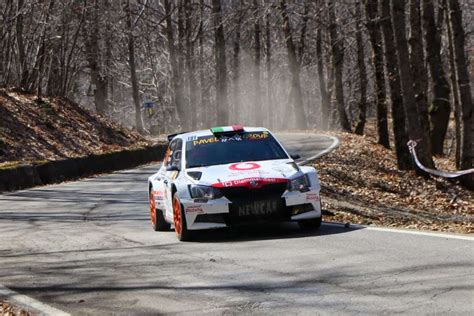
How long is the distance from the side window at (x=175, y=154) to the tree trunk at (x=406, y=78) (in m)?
10.5

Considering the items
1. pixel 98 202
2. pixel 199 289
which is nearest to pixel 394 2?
pixel 98 202

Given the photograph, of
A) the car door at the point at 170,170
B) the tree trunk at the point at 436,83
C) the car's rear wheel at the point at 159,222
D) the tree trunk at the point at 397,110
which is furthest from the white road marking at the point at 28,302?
the tree trunk at the point at 436,83

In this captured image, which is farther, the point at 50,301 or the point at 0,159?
the point at 0,159

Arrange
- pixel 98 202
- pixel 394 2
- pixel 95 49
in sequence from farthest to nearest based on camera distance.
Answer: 1. pixel 95 49
2. pixel 394 2
3. pixel 98 202

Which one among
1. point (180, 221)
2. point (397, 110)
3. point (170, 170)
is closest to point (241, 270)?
point (180, 221)

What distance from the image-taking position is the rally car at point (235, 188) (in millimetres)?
11516

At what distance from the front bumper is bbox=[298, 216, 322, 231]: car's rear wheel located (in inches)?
20.6

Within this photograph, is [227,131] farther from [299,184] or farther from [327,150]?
[327,150]

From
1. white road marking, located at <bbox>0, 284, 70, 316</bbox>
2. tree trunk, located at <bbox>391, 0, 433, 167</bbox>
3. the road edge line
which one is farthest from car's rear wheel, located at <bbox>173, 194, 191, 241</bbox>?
the road edge line

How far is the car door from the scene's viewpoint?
12.5 metres

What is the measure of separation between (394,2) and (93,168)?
11.5 meters

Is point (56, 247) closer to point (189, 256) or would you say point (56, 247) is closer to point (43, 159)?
point (189, 256)

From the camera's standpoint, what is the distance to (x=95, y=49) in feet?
174

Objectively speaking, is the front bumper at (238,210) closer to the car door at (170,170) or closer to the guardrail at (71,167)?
the car door at (170,170)
